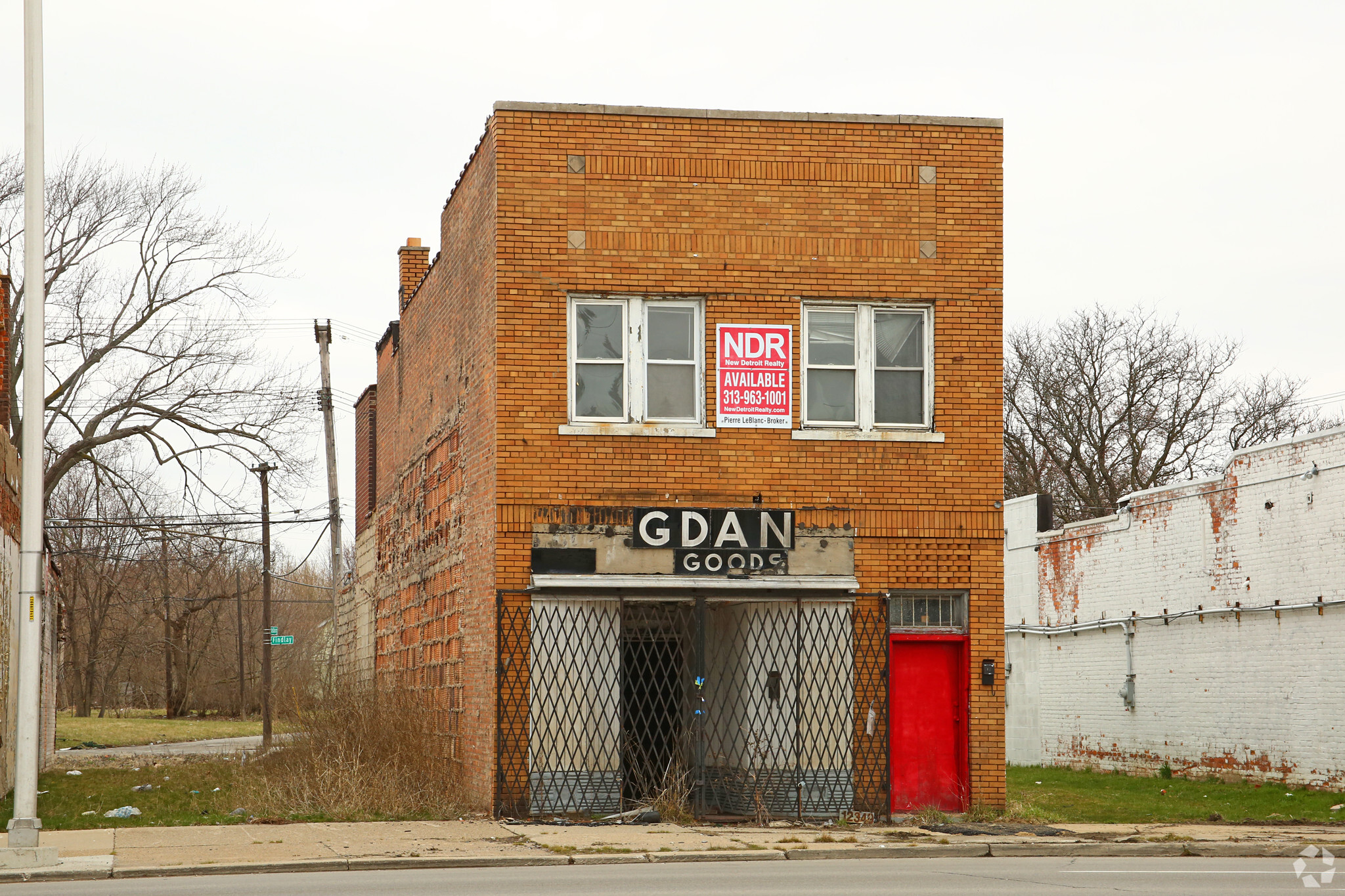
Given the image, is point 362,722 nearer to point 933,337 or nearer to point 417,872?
point 417,872

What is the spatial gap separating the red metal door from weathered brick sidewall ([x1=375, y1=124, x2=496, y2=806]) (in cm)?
498

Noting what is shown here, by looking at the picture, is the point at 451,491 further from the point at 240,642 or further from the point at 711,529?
A: the point at 240,642

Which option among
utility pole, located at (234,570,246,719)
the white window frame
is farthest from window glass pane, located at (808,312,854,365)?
utility pole, located at (234,570,246,719)

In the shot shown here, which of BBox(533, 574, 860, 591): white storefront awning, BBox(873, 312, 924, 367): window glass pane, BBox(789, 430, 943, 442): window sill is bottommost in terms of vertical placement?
BBox(533, 574, 860, 591): white storefront awning

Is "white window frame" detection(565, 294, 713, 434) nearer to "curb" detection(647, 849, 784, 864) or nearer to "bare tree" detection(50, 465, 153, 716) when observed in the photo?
"curb" detection(647, 849, 784, 864)

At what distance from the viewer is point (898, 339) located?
57.6 feet

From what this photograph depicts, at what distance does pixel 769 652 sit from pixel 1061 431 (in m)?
34.8

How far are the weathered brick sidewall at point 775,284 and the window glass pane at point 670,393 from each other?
0.31 metres

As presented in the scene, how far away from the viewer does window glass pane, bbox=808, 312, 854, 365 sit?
1738 centimetres

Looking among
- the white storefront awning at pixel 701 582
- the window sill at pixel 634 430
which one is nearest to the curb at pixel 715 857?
the white storefront awning at pixel 701 582

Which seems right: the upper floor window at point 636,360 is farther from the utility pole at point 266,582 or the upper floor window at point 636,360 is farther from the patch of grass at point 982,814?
the utility pole at point 266,582

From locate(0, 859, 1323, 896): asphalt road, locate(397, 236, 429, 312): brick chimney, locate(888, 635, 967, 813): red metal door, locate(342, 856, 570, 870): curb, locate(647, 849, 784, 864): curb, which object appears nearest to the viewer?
locate(0, 859, 1323, 896): asphalt road

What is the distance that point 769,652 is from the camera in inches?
666

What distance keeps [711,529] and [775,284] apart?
3.17m
